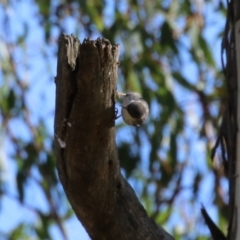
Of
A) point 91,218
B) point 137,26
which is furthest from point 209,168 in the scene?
point 91,218

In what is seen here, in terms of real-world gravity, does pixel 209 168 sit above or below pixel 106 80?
above

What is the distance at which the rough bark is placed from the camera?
1.49 metres

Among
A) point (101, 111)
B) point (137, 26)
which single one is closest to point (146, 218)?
point (101, 111)

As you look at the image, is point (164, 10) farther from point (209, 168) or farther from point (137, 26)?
point (209, 168)

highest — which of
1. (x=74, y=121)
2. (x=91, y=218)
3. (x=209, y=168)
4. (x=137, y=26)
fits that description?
(x=137, y=26)

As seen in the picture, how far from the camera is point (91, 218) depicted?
1.63 m

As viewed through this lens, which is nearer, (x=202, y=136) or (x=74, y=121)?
(x=74, y=121)

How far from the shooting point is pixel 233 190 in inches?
73.1

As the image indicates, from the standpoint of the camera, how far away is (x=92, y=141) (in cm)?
154

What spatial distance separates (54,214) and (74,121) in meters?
2.55

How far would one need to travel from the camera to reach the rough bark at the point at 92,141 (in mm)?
1492

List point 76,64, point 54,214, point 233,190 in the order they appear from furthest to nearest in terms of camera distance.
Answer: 1. point 54,214
2. point 233,190
3. point 76,64

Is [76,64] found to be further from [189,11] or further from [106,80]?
[189,11]

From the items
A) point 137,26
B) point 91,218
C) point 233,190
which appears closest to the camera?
point 91,218
